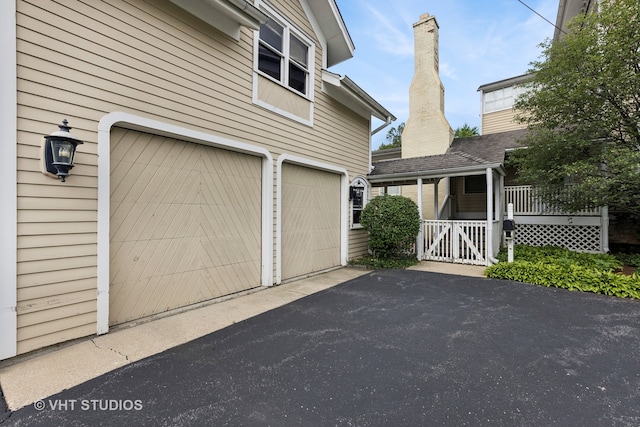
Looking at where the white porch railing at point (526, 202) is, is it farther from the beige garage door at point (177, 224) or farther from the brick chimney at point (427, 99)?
the beige garage door at point (177, 224)

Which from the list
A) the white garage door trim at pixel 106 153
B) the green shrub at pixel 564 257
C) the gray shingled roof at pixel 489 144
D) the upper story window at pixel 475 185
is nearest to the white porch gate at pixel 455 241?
the green shrub at pixel 564 257

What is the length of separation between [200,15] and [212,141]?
1770 millimetres

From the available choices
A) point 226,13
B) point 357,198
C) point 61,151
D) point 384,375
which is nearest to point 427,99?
point 357,198

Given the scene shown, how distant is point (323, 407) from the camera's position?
2100 millimetres

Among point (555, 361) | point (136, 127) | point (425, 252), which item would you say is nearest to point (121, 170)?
point (136, 127)

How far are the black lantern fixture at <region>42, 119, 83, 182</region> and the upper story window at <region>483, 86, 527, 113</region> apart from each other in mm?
15345

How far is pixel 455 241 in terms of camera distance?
7488 mm

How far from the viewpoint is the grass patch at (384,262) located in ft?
23.3

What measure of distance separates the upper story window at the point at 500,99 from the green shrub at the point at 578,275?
872 cm

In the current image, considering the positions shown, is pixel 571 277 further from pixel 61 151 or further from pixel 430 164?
pixel 61 151

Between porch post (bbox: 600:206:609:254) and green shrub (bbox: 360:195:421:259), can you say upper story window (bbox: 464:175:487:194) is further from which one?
green shrub (bbox: 360:195:421:259)

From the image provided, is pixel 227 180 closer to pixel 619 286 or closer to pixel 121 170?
pixel 121 170

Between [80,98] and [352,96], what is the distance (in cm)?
545

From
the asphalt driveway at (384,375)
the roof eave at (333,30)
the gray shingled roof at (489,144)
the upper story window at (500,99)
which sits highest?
the upper story window at (500,99)
